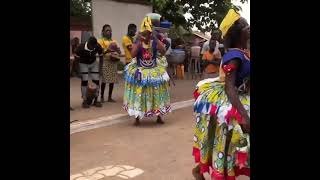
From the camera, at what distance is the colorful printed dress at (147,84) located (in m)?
7.39

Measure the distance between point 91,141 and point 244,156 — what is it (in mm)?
3493

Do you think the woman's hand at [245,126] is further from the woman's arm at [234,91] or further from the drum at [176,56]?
the drum at [176,56]

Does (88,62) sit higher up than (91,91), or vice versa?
(88,62)

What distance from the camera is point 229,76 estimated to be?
11.7ft

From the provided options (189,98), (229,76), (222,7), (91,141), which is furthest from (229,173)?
(222,7)

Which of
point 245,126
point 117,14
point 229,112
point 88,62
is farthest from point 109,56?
point 245,126

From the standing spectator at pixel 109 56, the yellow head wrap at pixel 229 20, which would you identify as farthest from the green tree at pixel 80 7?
the yellow head wrap at pixel 229 20

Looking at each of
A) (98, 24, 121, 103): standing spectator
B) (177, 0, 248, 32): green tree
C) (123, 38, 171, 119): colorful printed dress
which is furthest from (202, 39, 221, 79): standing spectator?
(177, 0, 248, 32): green tree

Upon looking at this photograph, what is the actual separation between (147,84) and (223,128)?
385cm

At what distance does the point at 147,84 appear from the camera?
745 cm

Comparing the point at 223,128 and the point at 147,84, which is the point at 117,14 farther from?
the point at 223,128

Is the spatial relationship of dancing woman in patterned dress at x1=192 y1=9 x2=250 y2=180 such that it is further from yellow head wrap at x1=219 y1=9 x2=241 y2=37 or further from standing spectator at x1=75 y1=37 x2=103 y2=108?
standing spectator at x1=75 y1=37 x2=103 y2=108
